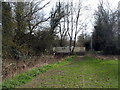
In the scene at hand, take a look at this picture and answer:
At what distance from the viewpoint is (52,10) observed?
52.9 ft

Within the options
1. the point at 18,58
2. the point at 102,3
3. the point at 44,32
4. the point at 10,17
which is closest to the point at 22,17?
the point at 10,17

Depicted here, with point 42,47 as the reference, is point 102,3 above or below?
above

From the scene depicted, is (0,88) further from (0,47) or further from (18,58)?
(18,58)

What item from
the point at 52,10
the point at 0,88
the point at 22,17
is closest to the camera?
the point at 0,88

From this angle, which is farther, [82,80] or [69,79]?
[69,79]

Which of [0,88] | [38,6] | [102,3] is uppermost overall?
[102,3]

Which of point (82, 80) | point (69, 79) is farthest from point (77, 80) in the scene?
point (69, 79)

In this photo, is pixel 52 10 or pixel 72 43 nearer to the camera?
pixel 52 10

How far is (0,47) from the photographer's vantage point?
6332mm

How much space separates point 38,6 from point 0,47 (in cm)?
644

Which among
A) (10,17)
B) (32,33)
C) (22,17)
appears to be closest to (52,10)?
(32,33)

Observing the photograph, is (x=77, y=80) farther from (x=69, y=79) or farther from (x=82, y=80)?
(x=69, y=79)

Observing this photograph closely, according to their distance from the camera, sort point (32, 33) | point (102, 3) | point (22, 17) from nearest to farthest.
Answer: point (22, 17), point (32, 33), point (102, 3)

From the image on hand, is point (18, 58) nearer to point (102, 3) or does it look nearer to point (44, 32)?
point (44, 32)
